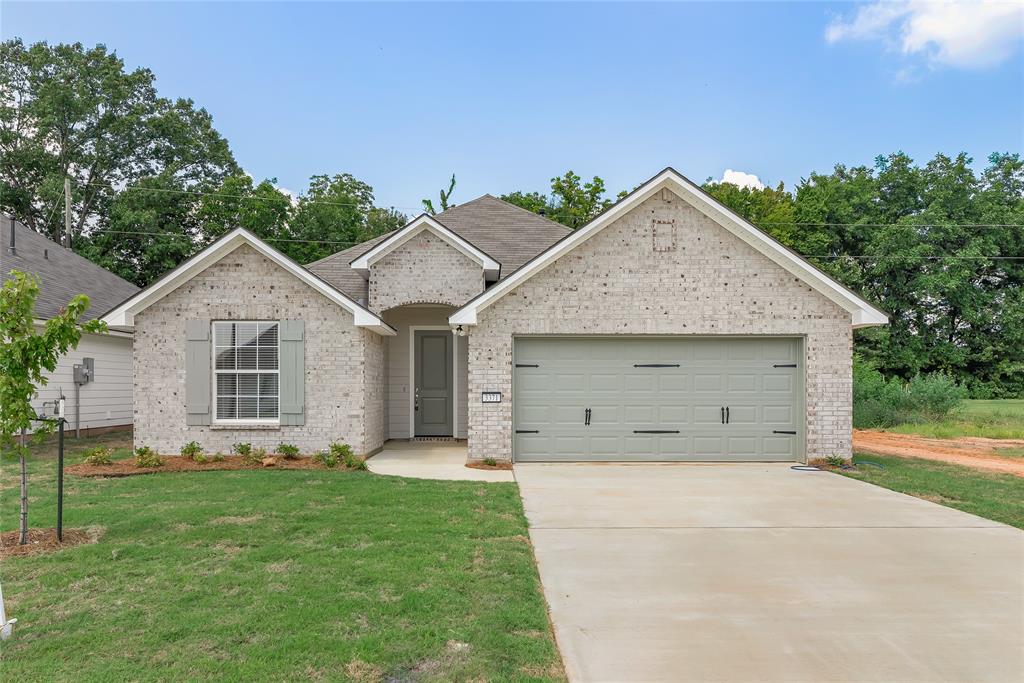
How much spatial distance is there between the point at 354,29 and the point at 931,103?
1596 cm

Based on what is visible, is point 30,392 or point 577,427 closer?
point 30,392

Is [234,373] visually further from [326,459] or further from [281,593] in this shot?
[281,593]

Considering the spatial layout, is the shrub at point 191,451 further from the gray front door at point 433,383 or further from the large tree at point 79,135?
the large tree at point 79,135

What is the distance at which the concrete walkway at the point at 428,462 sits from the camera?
33.9 feet

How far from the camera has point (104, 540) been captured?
20.0 feet

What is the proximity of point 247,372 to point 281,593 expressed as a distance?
788 centimetres

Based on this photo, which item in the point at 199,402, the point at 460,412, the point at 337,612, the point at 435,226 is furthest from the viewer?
the point at 460,412

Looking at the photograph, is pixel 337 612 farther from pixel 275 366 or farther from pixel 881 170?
pixel 881 170

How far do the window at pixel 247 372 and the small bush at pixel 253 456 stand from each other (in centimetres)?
64

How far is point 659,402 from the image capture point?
1200 centimetres

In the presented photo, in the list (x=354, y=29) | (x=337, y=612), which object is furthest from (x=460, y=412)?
(x=337, y=612)

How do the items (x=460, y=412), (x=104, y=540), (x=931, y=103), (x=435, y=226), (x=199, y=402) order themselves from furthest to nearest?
(x=931, y=103) → (x=460, y=412) → (x=435, y=226) → (x=199, y=402) → (x=104, y=540)

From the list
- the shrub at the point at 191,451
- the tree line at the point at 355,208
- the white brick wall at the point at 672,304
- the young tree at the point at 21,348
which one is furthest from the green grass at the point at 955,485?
the tree line at the point at 355,208

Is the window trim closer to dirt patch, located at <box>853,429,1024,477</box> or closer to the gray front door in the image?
the gray front door
